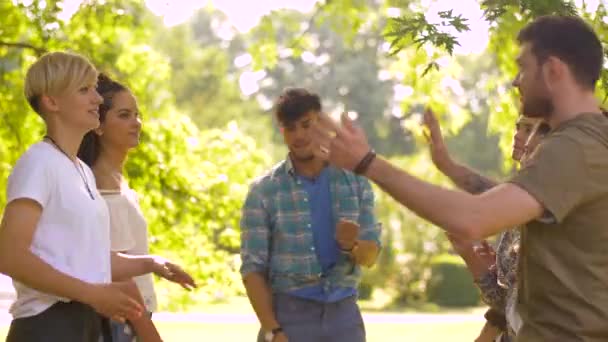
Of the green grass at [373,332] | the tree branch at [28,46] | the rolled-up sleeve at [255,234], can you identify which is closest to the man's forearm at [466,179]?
the rolled-up sleeve at [255,234]

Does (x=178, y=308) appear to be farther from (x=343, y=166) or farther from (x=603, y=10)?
(x=343, y=166)

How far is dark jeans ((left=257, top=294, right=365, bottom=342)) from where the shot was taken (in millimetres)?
5840

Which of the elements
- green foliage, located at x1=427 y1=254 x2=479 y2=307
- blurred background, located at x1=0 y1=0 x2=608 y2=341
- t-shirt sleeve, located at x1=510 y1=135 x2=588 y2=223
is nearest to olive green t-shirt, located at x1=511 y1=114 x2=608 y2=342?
t-shirt sleeve, located at x1=510 y1=135 x2=588 y2=223

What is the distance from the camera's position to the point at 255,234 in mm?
5910

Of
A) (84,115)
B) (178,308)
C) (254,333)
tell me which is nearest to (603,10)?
(84,115)

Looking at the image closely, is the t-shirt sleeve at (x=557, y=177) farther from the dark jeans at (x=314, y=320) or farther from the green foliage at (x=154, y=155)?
the green foliage at (x=154, y=155)

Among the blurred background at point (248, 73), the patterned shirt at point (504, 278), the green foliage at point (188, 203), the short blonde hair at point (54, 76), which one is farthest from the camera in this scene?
the green foliage at point (188, 203)

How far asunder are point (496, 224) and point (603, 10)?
13.8ft

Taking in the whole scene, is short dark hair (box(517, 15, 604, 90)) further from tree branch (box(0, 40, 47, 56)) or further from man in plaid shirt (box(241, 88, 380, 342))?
tree branch (box(0, 40, 47, 56))

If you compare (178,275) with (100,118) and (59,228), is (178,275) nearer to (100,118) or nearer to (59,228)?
(59,228)

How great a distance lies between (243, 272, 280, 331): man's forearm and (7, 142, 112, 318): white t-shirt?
172cm

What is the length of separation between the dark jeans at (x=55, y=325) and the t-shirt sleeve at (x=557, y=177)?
1481 mm

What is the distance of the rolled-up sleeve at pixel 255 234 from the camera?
5.89 meters

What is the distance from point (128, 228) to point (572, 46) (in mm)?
2306
